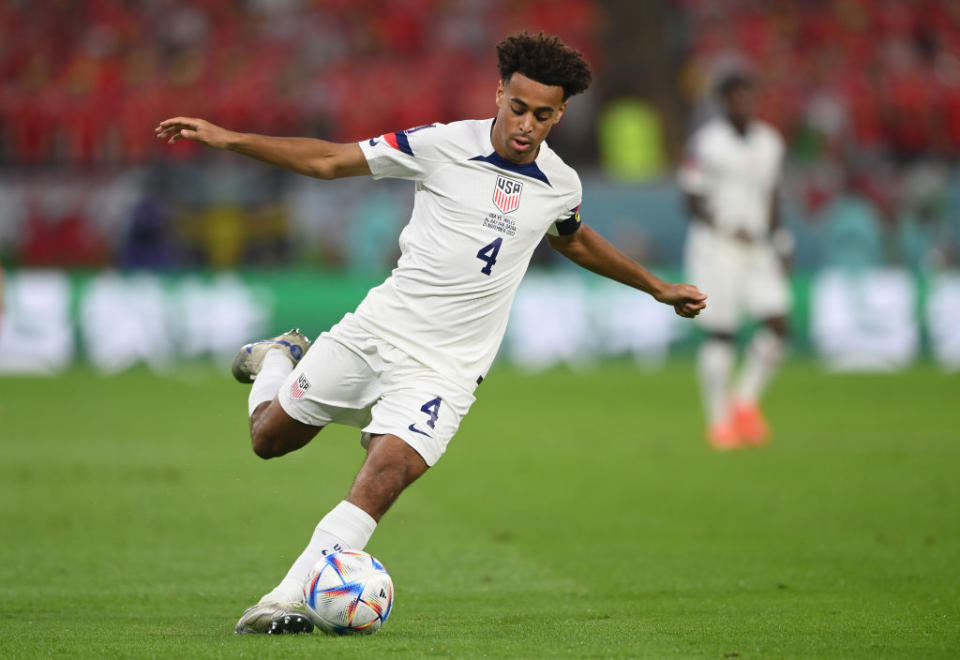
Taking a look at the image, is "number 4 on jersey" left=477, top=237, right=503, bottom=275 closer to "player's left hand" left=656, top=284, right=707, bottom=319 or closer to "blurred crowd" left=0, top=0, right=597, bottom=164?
"player's left hand" left=656, top=284, right=707, bottom=319

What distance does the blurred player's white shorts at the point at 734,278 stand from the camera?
41.5 ft

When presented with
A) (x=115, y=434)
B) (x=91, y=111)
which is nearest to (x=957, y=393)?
(x=115, y=434)

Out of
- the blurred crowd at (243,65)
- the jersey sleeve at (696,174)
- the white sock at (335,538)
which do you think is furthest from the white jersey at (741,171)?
the blurred crowd at (243,65)

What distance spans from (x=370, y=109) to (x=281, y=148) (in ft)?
63.1

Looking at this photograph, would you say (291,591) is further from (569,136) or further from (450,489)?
(569,136)

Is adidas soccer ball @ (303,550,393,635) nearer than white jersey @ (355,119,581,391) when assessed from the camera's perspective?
Yes

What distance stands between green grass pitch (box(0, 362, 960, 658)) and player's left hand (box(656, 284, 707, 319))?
51.0 inches

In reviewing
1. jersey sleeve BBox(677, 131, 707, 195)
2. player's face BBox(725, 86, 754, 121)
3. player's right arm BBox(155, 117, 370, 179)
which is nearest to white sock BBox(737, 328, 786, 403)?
jersey sleeve BBox(677, 131, 707, 195)

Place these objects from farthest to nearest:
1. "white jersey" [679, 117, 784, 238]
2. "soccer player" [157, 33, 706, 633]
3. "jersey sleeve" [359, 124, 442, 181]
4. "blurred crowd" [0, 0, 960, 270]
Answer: "blurred crowd" [0, 0, 960, 270]
"white jersey" [679, 117, 784, 238]
"jersey sleeve" [359, 124, 442, 181]
"soccer player" [157, 33, 706, 633]

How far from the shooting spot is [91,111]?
79.7ft

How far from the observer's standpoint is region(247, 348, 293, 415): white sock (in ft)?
21.1

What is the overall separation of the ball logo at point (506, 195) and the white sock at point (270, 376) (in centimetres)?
134

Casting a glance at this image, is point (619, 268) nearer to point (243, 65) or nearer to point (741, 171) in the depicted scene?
point (741, 171)

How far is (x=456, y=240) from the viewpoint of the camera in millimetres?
5855
